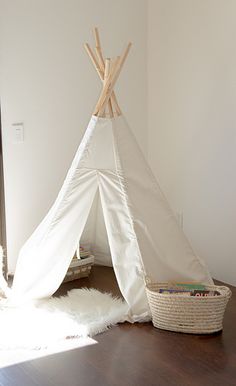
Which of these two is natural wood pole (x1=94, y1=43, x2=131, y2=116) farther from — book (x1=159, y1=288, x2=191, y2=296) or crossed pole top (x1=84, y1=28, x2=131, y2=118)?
book (x1=159, y1=288, x2=191, y2=296)

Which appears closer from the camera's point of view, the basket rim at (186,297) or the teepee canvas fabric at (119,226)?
the basket rim at (186,297)

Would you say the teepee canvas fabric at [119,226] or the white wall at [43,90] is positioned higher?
the white wall at [43,90]

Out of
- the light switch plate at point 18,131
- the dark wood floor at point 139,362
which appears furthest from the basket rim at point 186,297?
the light switch plate at point 18,131

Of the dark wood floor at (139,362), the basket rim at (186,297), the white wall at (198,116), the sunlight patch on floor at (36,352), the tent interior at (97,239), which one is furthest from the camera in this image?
the tent interior at (97,239)

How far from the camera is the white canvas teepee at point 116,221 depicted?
2.28m

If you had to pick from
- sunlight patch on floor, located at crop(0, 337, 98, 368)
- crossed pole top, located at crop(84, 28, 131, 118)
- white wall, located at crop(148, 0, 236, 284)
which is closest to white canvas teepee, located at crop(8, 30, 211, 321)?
crossed pole top, located at crop(84, 28, 131, 118)

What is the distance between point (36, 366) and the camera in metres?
1.85

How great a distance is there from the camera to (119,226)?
7.61ft

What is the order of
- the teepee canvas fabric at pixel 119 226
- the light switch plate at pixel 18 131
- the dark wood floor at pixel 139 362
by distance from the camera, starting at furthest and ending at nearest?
the light switch plate at pixel 18 131
the teepee canvas fabric at pixel 119 226
the dark wood floor at pixel 139 362

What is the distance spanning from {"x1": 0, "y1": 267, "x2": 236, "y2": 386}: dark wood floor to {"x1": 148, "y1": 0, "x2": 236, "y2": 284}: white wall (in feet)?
2.88

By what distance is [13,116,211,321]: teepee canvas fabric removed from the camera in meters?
2.28

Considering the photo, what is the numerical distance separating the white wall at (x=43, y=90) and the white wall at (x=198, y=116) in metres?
0.39

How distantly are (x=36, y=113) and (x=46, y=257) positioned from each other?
0.99 m

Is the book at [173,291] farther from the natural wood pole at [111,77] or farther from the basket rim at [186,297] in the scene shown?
the natural wood pole at [111,77]
